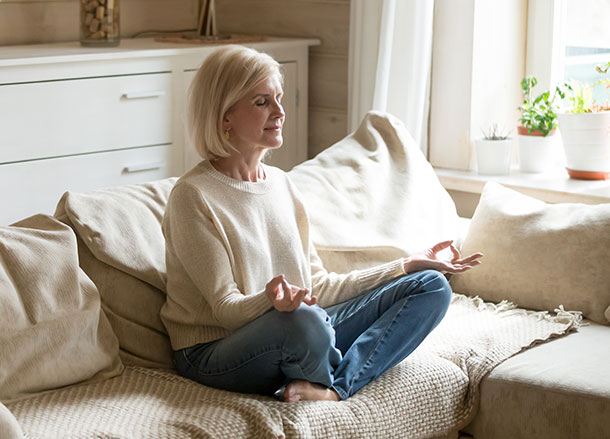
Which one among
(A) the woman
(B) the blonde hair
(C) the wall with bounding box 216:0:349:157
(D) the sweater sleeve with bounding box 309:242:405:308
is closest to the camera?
(A) the woman

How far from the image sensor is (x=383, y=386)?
1962 millimetres

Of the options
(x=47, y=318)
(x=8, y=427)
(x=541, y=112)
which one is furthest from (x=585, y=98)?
(x=8, y=427)

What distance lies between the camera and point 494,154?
3.14m

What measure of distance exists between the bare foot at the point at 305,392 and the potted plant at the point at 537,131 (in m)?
1.58

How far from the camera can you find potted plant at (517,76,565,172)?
314 centimetres

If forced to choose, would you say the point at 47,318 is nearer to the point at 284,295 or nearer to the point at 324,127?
the point at 284,295

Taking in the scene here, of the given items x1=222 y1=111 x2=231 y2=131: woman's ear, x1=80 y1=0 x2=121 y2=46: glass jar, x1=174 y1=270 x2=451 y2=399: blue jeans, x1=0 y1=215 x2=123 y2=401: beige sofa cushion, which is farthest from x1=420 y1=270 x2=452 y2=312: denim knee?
x1=80 y1=0 x2=121 y2=46: glass jar

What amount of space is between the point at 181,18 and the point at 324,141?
0.77m

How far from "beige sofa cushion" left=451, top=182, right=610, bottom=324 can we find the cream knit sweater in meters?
0.49

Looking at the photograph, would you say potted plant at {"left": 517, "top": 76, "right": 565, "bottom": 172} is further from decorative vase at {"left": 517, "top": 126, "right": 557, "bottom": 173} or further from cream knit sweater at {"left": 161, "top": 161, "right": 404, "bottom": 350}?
cream knit sweater at {"left": 161, "top": 161, "right": 404, "bottom": 350}

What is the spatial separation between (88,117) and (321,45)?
37.9 inches

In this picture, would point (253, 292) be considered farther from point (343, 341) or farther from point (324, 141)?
point (324, 141)

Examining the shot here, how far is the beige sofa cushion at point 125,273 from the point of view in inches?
80.7

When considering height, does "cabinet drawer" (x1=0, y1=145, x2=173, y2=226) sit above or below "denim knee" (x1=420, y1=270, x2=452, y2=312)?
above
